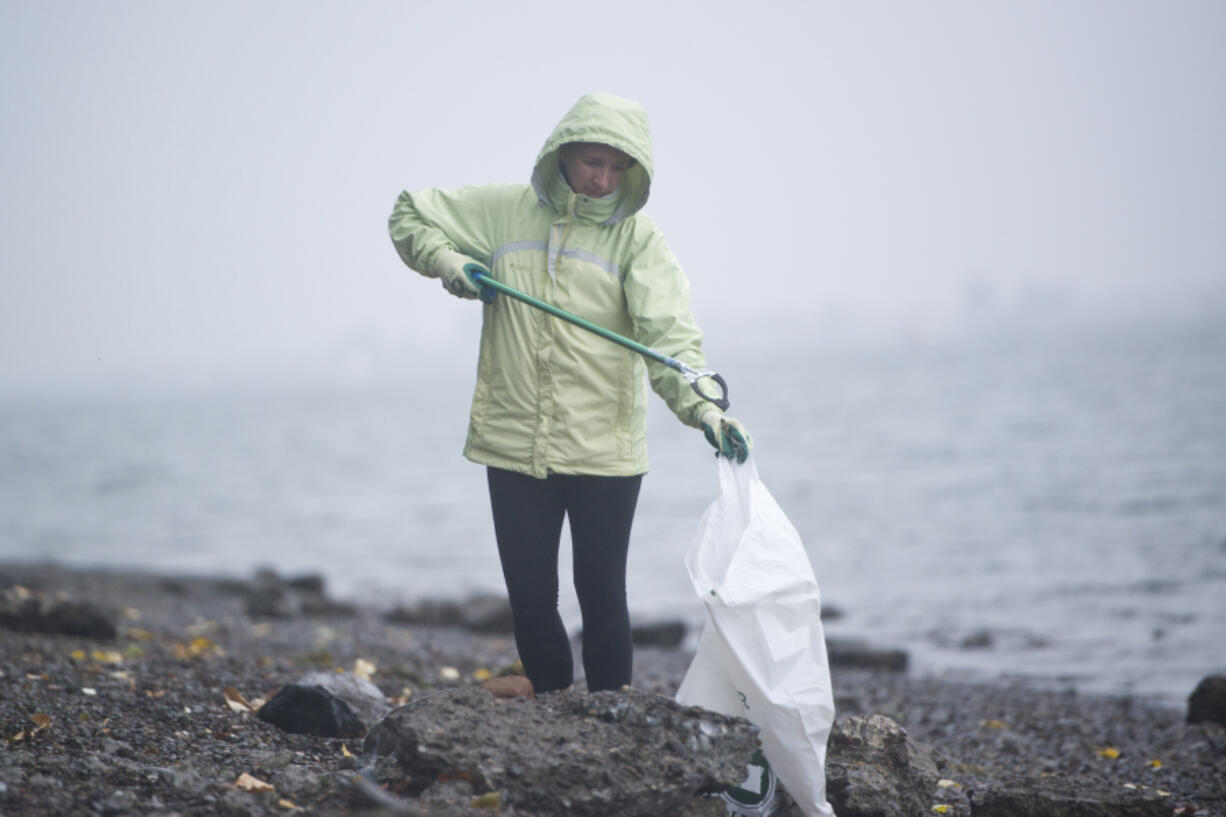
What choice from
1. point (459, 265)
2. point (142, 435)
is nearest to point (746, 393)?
point (142, 435)

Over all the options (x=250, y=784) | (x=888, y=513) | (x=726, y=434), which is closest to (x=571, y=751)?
(x=250, y=784)

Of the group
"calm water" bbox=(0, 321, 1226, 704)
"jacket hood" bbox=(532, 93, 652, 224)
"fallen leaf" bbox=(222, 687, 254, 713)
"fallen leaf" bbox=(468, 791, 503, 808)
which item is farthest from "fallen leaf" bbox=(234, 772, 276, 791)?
"calm water" bbox=(0, 321, 1226, 704)

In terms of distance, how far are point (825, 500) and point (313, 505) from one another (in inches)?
461

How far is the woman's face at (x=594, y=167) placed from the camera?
346 cm

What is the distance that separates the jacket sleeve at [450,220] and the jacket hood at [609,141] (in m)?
0.23

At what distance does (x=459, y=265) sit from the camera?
11.4 feet

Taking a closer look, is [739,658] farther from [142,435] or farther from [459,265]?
[142,435]

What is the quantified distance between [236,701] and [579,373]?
2203mm

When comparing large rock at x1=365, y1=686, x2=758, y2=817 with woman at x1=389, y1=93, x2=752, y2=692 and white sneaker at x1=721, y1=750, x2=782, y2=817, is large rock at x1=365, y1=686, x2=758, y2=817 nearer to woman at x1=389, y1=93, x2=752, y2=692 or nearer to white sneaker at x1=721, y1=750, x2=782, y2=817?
white sneaker at x1=721, y1=750, x2=782, y2=817

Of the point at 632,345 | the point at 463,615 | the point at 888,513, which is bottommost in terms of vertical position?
the point at 463,615

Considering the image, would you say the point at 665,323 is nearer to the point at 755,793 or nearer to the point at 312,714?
the point at 755,793

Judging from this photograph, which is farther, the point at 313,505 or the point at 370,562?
the point at 313,505

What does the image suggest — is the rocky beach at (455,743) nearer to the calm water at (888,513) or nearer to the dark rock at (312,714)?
the dark rock at (312,714)

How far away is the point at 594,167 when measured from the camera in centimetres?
346
